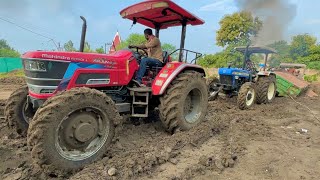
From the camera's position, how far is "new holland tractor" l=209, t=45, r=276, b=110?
909 cm

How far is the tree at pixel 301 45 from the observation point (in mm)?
38250

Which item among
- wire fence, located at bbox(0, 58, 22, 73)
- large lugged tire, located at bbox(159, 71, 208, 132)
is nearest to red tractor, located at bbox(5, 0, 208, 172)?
large lugged tire, located at bbox(159, 71, 208, 132)

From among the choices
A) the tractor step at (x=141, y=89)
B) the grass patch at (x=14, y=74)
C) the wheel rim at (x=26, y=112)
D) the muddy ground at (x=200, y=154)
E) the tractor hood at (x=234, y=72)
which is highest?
the tractor hood at (x=234, y=72)

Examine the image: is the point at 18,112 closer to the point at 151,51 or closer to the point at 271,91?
the point at 151,51

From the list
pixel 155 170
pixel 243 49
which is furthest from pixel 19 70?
pixel 155 170

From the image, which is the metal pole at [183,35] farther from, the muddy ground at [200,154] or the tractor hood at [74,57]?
the muddy ground at [200,154]

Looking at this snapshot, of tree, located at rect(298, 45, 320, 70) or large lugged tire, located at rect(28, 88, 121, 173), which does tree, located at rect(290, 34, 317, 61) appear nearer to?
tree, located at rect(298, 45, 320, 70)

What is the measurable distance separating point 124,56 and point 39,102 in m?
1.53

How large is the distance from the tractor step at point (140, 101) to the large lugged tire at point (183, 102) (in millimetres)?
281

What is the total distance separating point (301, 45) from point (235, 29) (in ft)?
40.2

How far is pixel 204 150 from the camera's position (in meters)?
4.58

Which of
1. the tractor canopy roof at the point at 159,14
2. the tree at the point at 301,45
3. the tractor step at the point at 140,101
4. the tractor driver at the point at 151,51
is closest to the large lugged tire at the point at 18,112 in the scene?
the tractor step at the point at 140,101

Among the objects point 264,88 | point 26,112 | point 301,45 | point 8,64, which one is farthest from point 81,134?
point 301,45

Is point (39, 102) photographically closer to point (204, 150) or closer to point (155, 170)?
point (155, 170)
